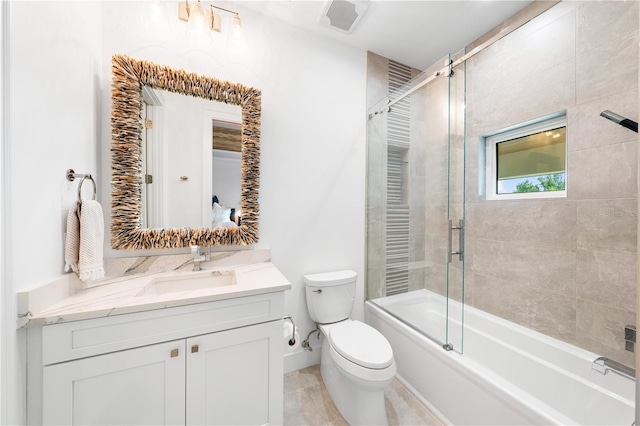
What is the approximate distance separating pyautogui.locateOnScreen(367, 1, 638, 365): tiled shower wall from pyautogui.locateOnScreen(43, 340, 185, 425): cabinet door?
5.27 ft

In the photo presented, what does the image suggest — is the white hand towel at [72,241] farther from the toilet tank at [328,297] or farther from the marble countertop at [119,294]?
the toilet tank at [328,297]

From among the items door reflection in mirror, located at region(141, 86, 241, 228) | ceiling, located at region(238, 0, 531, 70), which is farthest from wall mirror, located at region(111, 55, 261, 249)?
ceiling, located at region(238, 0, 531, 70)

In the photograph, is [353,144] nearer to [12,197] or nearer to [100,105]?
[100,105]

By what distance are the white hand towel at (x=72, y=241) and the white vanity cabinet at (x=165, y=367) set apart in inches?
12.3

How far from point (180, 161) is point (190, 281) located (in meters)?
0.70

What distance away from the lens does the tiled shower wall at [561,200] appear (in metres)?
1.24

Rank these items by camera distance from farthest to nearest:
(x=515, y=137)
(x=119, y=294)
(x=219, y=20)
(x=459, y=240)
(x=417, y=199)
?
(x=417, y=199) < (x=515, y=137) < (x=459, y=240) < (x=219, y=20) < (x=119, y=294)

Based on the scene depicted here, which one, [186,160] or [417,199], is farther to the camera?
[417,199]

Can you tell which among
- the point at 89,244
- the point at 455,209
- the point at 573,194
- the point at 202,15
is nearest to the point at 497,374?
the point at 455,209

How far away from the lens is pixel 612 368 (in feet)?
3.71

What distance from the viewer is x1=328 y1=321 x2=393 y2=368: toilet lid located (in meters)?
1.29

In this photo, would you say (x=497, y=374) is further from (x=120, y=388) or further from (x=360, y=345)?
(x=120, y=388)

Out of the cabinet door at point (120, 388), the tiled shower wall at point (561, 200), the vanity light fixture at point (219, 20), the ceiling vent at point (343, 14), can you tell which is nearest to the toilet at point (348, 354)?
the tiled shower wall at point (561, 200)

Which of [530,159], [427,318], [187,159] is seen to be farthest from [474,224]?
[187,159]
